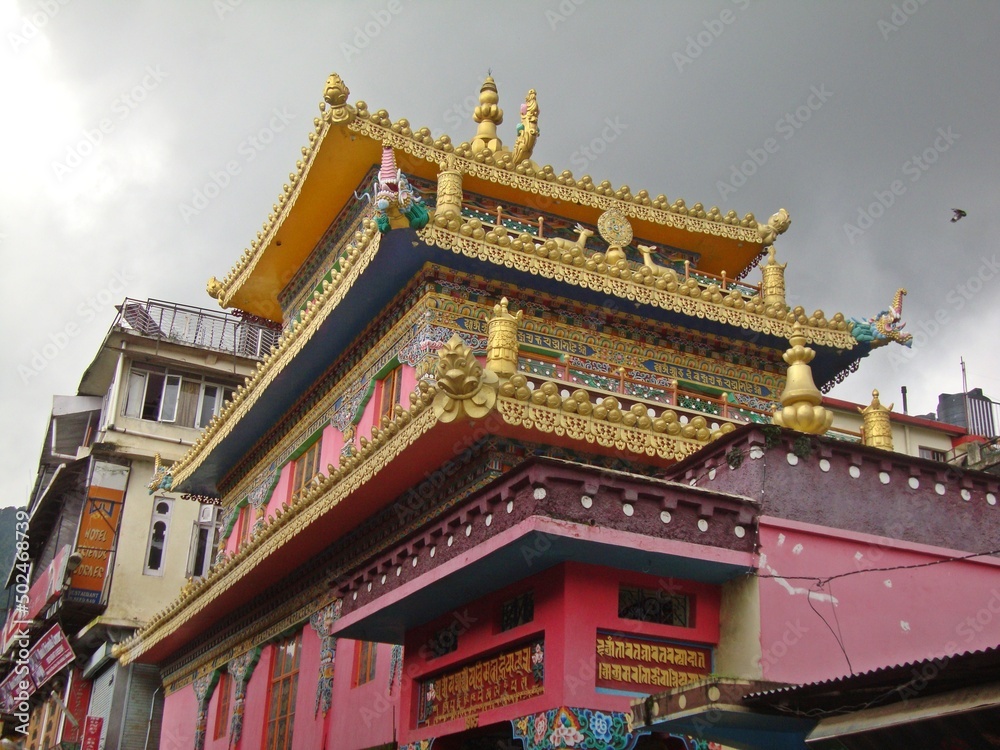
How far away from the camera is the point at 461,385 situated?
10.8 metres

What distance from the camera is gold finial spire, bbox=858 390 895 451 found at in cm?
1280

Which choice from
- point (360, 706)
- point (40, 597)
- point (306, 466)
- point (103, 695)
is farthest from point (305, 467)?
point (40, 597)

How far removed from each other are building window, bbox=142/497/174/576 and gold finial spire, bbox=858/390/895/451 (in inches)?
860

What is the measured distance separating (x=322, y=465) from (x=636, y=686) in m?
9.43

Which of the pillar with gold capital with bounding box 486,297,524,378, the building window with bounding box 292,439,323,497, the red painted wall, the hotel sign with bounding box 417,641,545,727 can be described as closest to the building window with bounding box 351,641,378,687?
the hotel sign with bounding box 417,641,545,727

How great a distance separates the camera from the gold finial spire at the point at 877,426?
12797 mm

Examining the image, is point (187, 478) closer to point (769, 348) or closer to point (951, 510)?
point (769, 348)

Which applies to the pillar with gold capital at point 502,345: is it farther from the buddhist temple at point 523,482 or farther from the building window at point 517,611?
the building window at point 517,611

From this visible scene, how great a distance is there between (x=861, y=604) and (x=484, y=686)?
327 cm

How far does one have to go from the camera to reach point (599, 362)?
14.6m

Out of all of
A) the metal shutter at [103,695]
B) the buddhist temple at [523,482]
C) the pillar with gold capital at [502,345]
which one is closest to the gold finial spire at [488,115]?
the buddhist temple at [523,482]

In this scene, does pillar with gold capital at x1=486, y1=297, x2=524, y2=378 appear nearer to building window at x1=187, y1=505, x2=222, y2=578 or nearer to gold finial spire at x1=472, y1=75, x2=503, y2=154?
gold finial spire at x1=472, y1=75, x2=503, y2=154

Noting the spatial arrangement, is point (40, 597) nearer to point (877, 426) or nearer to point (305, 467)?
point (305, 467)

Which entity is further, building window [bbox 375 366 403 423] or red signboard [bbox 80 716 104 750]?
red signboard [bbox 80 716 104 750]
